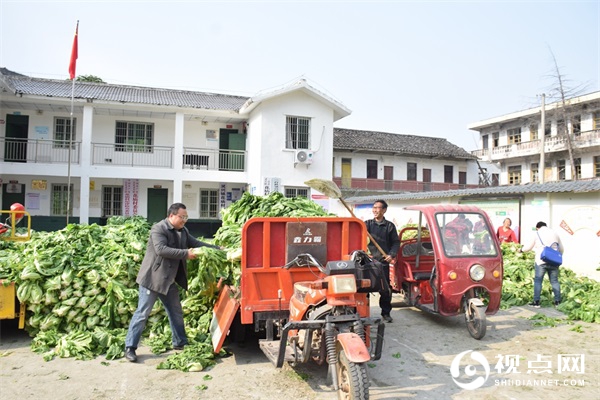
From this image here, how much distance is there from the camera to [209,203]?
2269cm

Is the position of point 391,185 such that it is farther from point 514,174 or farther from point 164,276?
point 164,276

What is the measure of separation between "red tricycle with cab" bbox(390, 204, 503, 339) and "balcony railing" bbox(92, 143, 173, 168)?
16760mm

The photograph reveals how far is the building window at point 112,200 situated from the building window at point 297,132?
29.4 feet

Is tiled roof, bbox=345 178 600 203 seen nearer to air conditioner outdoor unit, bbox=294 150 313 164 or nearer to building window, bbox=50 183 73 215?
air conditioner outdoor unit, bbox=294 150 313 164

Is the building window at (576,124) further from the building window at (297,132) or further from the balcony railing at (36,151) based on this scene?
the balcony railing at (36,151)

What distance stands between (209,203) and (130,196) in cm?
401

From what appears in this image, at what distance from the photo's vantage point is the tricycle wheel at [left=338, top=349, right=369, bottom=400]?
11.0 ft

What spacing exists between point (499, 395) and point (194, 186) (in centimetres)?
1991

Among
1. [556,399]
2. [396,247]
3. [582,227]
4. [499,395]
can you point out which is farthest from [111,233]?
[582,227]

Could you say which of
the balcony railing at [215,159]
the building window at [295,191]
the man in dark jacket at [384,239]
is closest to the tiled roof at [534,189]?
the building window at [295,191]

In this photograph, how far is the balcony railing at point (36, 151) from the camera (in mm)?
19203

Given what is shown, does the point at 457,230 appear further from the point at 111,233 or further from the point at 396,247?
the point at 111,233

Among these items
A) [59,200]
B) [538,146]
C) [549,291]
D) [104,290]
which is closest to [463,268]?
[549,291]

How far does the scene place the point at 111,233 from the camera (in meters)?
6.79
